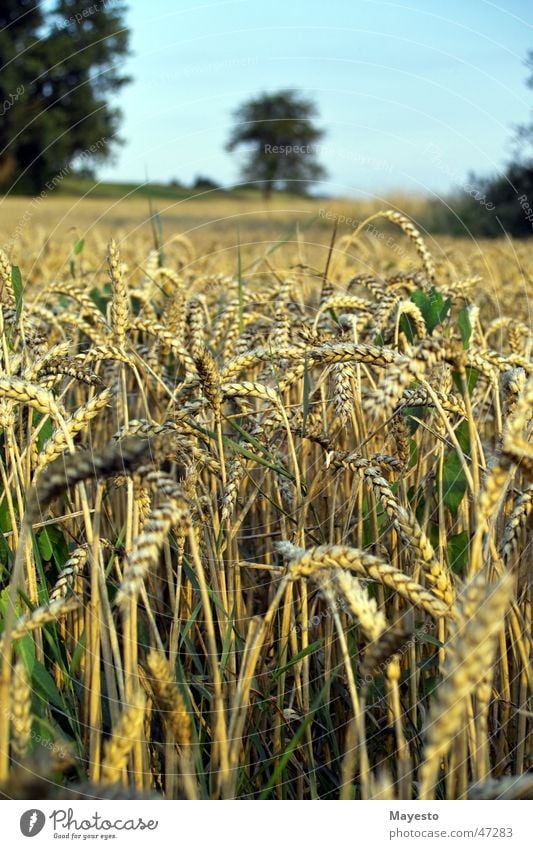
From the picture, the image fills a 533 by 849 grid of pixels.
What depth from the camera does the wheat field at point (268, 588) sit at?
959mm

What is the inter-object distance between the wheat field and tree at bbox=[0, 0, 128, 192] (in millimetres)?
3833

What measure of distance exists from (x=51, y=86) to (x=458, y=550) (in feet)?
69.8

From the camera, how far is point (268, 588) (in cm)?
183

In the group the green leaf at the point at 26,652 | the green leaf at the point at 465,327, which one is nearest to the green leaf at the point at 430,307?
the green leaf at the point at 465,327

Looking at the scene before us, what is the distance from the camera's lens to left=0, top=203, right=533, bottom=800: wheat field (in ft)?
3.15

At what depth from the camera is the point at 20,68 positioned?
55.1ft

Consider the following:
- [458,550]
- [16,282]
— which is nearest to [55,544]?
[16,282]

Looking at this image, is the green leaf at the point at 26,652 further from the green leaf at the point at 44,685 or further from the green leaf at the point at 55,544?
the green leaf at the point at 55,544

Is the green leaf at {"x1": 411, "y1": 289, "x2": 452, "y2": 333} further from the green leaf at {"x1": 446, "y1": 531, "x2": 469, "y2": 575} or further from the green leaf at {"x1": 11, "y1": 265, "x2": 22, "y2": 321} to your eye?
the green leaf at {"x1": 11, "y1": 265, "x2": 22, "y2": 321}

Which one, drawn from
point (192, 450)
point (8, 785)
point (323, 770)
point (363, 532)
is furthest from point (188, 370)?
point (8, 785)

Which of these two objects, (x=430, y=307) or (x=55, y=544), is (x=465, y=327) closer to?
(x=430, y=307)

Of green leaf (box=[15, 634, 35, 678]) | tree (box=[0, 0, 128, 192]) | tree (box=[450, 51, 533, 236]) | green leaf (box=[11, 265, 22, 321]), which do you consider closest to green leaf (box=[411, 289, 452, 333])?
green leaf (box=[11, 265, 22, 321])

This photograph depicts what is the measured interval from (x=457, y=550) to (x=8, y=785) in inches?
40.9
